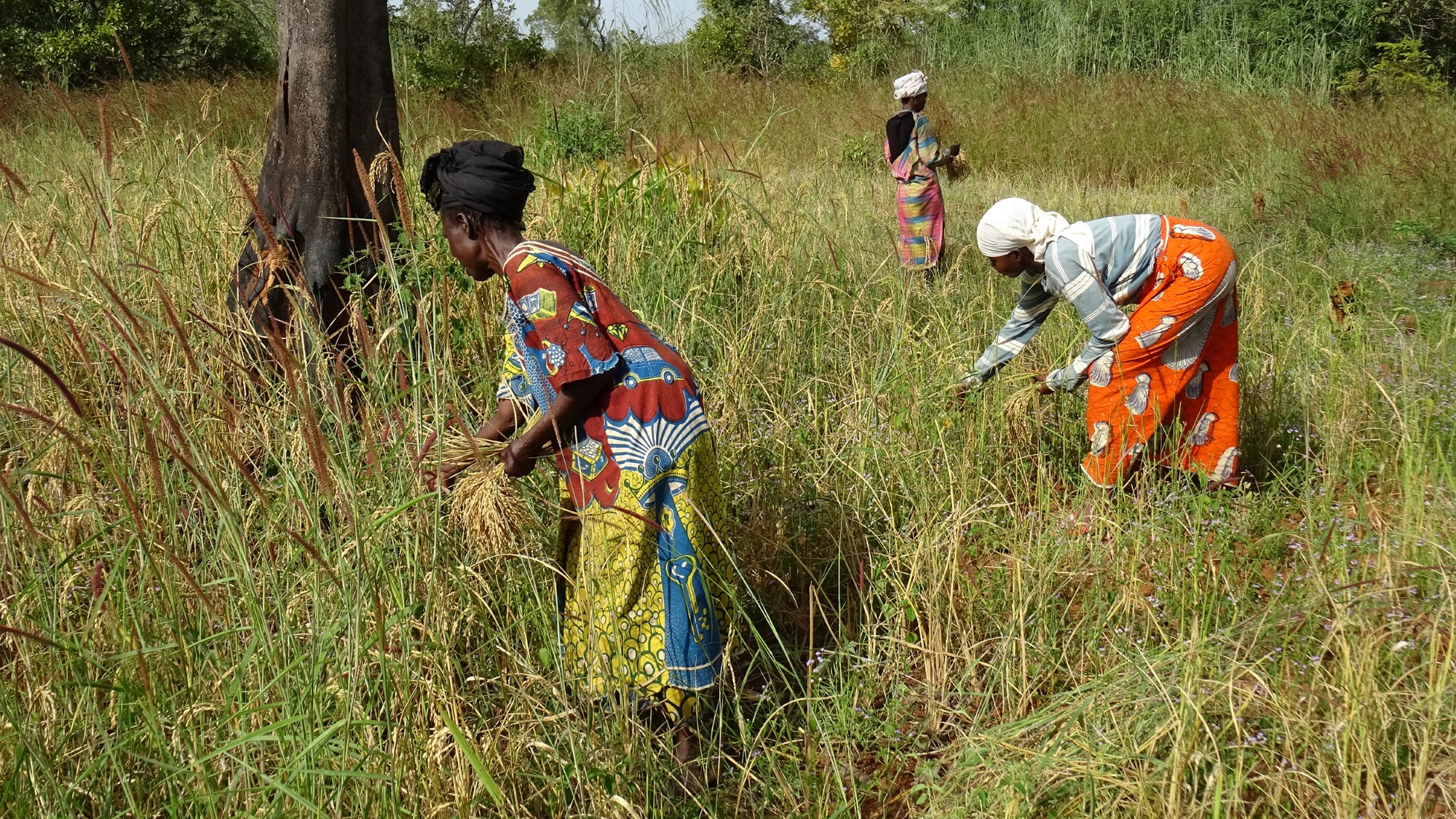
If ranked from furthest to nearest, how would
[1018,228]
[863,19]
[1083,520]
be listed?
[863,19], [1018,228], [1083,520]

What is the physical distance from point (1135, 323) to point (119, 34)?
13529 mm

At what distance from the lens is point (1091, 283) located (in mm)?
2896

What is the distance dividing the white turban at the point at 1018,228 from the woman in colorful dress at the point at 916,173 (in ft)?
10.1

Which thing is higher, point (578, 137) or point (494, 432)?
point (578, 137)

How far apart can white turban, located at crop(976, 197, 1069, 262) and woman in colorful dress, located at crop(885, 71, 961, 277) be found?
3.08 m

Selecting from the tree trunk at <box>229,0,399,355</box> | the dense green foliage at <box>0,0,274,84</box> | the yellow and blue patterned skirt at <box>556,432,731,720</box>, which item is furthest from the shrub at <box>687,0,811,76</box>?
the yellow and blue patterned skirt at <box>556,432,731,720</box>

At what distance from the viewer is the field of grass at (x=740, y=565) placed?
1662mm

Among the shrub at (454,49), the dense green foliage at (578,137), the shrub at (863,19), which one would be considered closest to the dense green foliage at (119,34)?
the shrub at (454,49)

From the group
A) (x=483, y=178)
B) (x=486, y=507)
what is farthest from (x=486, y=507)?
(x=483, y=178)

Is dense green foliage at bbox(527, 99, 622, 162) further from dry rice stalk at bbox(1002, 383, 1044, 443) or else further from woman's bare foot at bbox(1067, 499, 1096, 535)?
woman's bare foot at bbox(1067, 499, 1096, 535)

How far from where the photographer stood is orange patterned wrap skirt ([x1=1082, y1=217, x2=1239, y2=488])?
9.74ft

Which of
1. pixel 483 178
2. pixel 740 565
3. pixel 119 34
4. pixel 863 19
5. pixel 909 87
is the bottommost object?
pixel 740 565

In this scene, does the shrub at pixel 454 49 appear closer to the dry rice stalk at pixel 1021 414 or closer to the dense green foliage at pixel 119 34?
the dense green foliage at pixel 119 34

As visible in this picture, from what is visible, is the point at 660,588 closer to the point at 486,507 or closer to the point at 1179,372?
the point at 486,507
